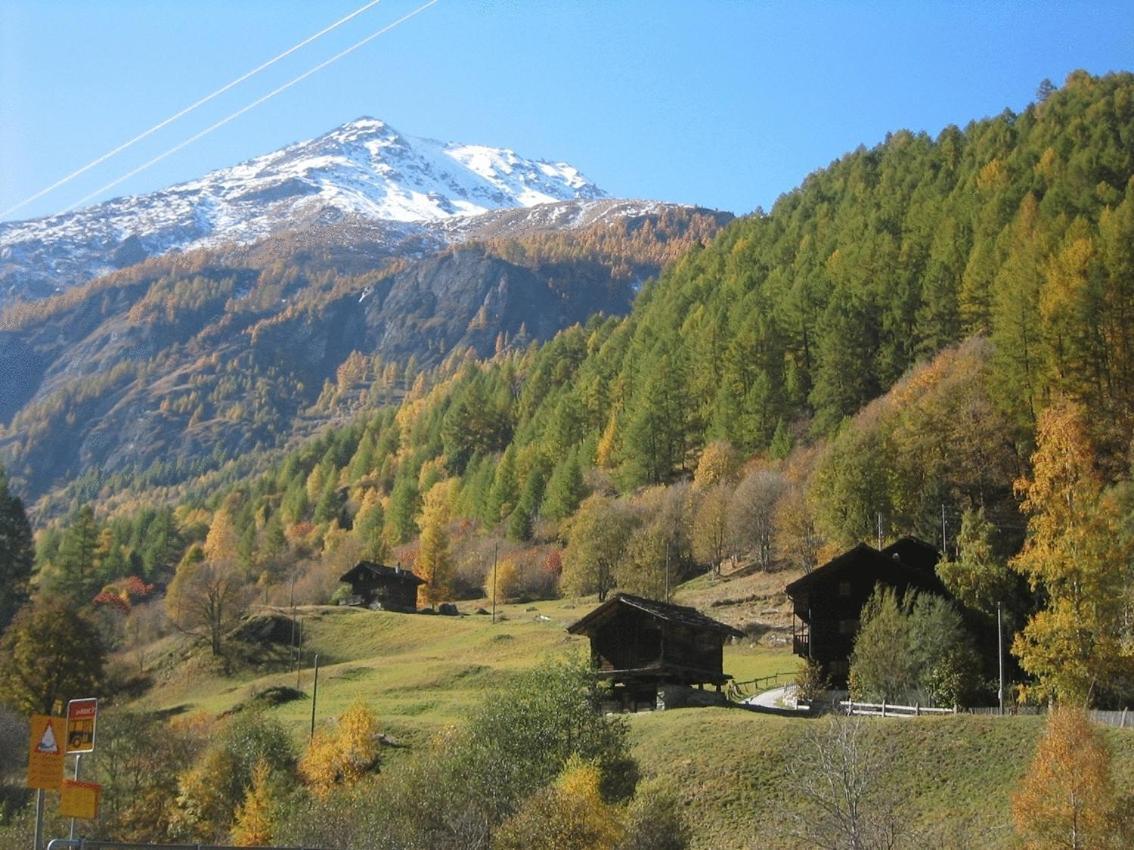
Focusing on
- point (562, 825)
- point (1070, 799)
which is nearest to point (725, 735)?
point (562, 825)

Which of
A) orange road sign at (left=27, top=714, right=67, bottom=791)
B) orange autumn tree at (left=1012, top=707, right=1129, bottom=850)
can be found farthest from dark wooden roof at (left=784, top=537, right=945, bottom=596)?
orange road sign at (left=27, top=714, right=67, bottom=791)

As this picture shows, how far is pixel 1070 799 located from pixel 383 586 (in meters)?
88.1

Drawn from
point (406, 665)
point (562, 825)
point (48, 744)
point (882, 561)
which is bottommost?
point (562, 825)

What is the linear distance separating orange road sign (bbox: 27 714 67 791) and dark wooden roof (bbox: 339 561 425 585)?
Answer: 96.3 metres

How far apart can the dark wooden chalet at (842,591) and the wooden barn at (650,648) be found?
4.67 metres

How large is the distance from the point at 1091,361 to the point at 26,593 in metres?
92.9

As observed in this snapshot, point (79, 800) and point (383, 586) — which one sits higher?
point (383, 586)

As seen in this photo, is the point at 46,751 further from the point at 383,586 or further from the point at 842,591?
the point at 383,586

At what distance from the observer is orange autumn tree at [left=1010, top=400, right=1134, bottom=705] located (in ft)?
156

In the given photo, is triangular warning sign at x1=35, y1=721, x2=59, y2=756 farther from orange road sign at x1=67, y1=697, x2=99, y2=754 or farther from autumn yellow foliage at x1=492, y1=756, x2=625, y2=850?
autumn yellow foliage at x1=492, y1=756, x2=625, y2=850

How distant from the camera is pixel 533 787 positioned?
44.4m

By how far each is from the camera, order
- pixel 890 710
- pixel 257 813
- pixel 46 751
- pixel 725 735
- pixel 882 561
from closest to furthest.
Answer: pixel 46 751, pixel 725 735, pixel 257 813, pixel 890 710, pixel 882 561

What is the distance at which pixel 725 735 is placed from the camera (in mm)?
48438

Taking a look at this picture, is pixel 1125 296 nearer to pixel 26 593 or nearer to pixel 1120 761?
pixel 1120 761
